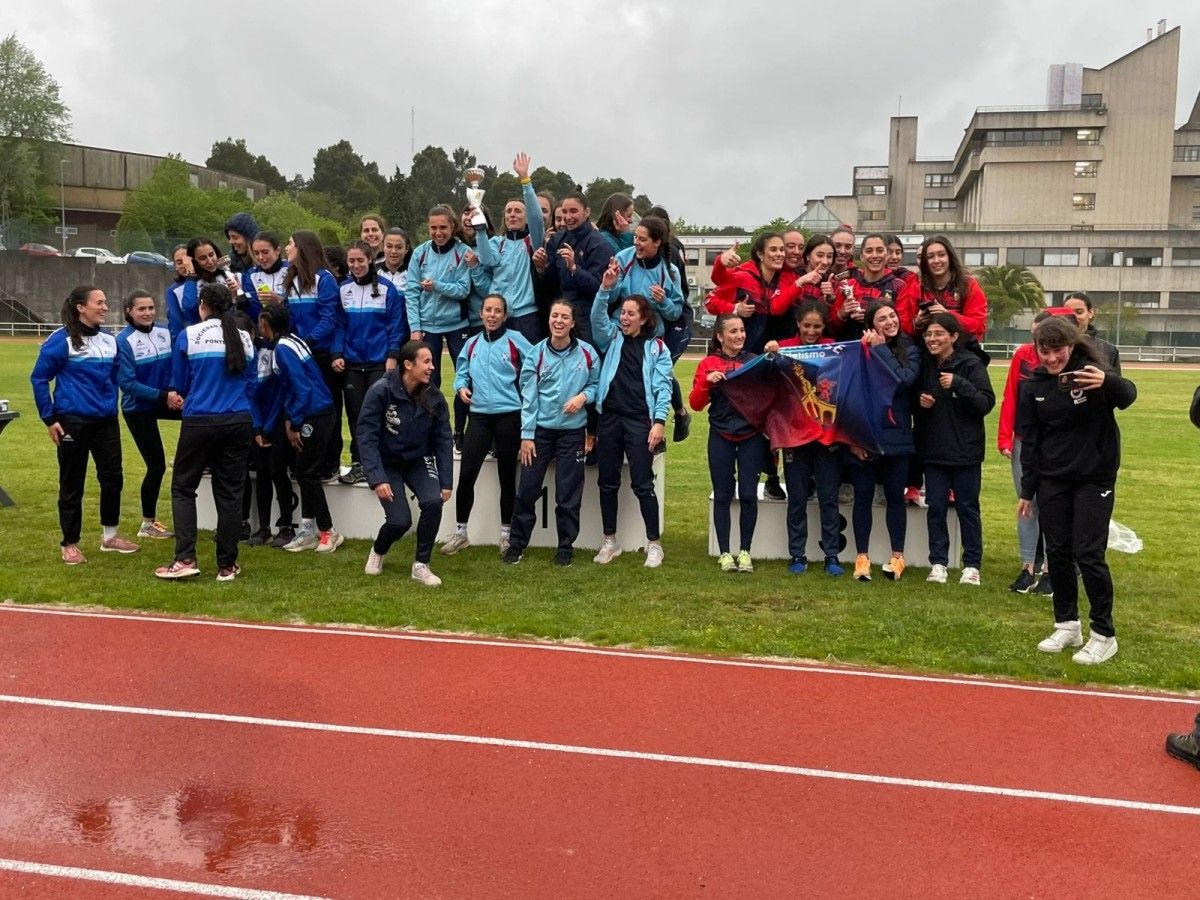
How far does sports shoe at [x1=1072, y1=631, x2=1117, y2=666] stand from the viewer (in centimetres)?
643

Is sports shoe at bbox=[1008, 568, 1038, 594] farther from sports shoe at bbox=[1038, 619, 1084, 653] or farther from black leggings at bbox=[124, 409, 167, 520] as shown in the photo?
black leggings at bbox=[124, 409, 167, 520]

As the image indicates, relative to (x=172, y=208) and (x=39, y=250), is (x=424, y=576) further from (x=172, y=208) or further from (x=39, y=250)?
(x=172, y=208)

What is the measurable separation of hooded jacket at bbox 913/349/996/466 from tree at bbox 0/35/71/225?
77532 millimetres

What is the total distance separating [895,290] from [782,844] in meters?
5.39

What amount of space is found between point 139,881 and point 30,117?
84.0 metres

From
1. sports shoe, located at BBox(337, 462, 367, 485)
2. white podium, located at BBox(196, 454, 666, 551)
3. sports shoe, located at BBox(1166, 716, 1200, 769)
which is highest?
sports shoe, located at BBox(337, 462, 367, 485)

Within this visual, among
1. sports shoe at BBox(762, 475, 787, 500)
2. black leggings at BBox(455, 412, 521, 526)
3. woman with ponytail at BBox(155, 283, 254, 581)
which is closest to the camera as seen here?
woman with ponytail at BBox(155, 283, 254, 581)

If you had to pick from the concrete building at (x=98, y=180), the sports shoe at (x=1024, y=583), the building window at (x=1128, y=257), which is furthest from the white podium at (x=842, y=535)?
the concrete building at (x=98, y=180)

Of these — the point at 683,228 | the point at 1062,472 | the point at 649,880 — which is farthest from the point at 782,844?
the point at 683,228

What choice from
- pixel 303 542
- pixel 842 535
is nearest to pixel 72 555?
pixel 303 542

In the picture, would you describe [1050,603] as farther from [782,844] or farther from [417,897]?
[417,897]

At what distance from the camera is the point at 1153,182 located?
248 ft

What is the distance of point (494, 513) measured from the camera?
31.8 feet

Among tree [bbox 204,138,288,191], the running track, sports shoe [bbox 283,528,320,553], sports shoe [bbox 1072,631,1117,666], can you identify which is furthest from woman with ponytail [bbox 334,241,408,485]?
tree [bbox 204,138,288,191]
